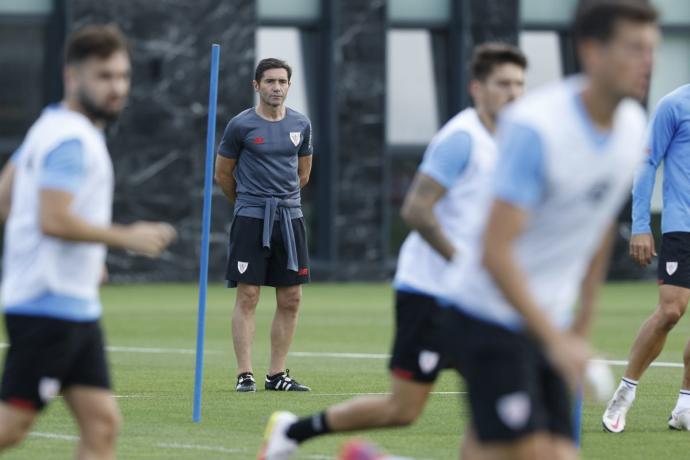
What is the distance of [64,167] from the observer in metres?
6.50

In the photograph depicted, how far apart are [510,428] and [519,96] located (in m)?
2.51

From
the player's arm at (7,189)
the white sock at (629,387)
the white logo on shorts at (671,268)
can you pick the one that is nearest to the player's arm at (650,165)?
the white logo on shorts at (671,268)

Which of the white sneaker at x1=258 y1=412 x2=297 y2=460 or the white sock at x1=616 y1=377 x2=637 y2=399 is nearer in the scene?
the white sneaker at x1=258 y1=412 x2=297 y2=460

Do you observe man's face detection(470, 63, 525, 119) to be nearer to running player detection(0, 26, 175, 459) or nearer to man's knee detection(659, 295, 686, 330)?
running player detection(0, 26, 175, 459)

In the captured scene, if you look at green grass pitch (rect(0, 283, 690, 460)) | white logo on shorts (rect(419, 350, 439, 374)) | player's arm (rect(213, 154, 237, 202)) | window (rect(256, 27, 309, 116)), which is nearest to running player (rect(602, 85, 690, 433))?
green grass pitch (rect(0, 283, 690, 460))

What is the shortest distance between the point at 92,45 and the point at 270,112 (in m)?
6.85

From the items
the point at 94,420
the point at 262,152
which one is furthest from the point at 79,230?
the point at 262,152

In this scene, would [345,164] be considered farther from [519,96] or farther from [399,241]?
[519,96]

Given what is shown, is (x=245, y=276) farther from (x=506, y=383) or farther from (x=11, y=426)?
(x=506, y=383)

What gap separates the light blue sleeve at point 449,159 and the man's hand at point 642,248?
10.4ft

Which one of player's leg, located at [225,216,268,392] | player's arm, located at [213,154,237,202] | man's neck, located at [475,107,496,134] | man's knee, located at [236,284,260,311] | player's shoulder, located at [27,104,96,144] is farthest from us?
player's arm, located at [213,154,237,202]

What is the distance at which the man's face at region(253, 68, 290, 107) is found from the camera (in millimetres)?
13289

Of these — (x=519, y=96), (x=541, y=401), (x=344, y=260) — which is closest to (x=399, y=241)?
(x=344, y=260)

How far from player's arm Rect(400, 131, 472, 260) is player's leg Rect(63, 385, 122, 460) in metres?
1.69
